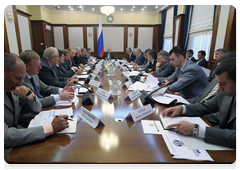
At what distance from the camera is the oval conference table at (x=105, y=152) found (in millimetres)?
705

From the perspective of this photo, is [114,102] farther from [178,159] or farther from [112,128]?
[178,159]

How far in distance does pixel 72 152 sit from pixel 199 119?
948mm

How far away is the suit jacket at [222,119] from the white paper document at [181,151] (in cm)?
14

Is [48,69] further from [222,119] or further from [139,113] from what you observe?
[222,119]

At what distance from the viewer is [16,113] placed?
1.18 m

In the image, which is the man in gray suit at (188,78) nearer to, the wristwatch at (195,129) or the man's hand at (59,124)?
the wristwatch at (195,129)

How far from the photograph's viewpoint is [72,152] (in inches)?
30.2

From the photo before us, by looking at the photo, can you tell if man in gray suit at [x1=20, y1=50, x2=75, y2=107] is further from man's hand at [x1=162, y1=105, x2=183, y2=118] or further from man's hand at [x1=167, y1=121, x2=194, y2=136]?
man's hand at [x1=167, y1=121, x2=194, y2=136]

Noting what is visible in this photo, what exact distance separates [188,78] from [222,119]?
1.02 metres

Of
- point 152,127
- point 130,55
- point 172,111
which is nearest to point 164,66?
point 172,111

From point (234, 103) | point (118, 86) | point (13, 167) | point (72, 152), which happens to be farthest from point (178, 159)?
point (118, 86)

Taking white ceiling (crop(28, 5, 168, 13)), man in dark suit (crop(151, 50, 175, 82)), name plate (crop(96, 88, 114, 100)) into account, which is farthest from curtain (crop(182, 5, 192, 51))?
name plate (crop(96, 88, 114, 100))

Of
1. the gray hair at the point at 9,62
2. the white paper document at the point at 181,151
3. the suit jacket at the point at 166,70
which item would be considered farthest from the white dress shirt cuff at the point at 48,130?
the suit jacket at the point at 166,70

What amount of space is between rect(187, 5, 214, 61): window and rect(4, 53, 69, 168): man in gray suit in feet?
17.3
